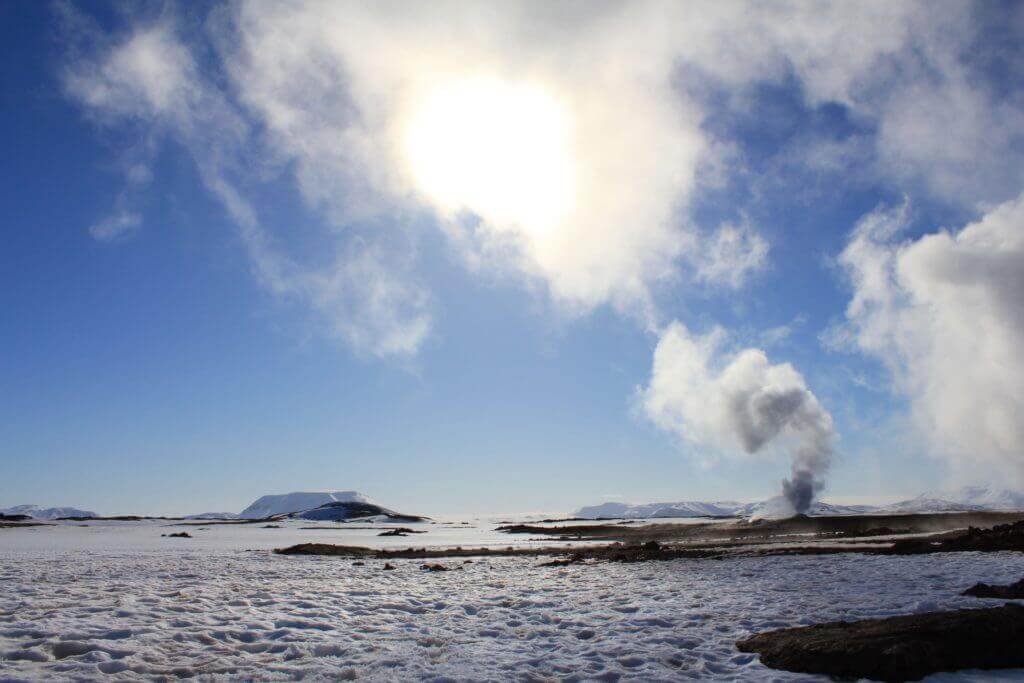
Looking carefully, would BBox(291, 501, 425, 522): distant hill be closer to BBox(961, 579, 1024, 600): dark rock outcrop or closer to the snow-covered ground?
the snow-covered ground

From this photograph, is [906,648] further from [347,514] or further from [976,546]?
[347,514]

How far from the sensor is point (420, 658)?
9.99 m

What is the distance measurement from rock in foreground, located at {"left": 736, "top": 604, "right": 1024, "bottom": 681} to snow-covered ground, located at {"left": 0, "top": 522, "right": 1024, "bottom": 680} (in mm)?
427

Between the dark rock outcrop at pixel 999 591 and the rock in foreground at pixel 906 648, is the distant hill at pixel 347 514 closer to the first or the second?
the dark rock outcrop at pixel 999 591

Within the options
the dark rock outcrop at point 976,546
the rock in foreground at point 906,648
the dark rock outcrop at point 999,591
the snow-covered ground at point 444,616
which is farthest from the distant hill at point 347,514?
the rock in foreground at point 906,648

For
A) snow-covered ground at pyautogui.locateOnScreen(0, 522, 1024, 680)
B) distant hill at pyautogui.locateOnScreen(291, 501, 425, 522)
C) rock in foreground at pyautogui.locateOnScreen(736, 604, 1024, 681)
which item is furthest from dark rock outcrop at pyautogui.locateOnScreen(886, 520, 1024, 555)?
distant hill at pyautogui.locateOnScreen(291, 501, 425, 522)

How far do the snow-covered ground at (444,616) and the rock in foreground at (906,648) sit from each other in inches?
16.8

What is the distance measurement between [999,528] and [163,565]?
43.3 meters

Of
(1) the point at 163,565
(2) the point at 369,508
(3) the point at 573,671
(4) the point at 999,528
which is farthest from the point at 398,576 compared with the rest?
(2) the point at 369,508

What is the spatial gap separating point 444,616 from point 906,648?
366 inches

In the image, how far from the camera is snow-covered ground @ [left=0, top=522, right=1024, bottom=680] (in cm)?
943

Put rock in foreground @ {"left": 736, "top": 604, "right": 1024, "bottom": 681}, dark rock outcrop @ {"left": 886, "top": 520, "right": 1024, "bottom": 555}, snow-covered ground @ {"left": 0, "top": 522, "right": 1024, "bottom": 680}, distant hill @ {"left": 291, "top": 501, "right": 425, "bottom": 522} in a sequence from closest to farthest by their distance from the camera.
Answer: rock in foreground @ {"left": 736, "top": 604, "right": 1024, "bottom": 681}, snow-covered ground @ {"left": 0, "top": 522, "right": 1024, "bottom": 680}, dark rock outcrop @ {"left": 886, "top": 520, "right": 1024, "bottom": 555}, distant hill @ {"left": 291, "top": 501, "right": 425, "bottom": 522}

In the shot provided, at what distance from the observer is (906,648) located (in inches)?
324

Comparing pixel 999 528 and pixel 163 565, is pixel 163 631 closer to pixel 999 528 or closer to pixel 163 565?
pixel 163 565
